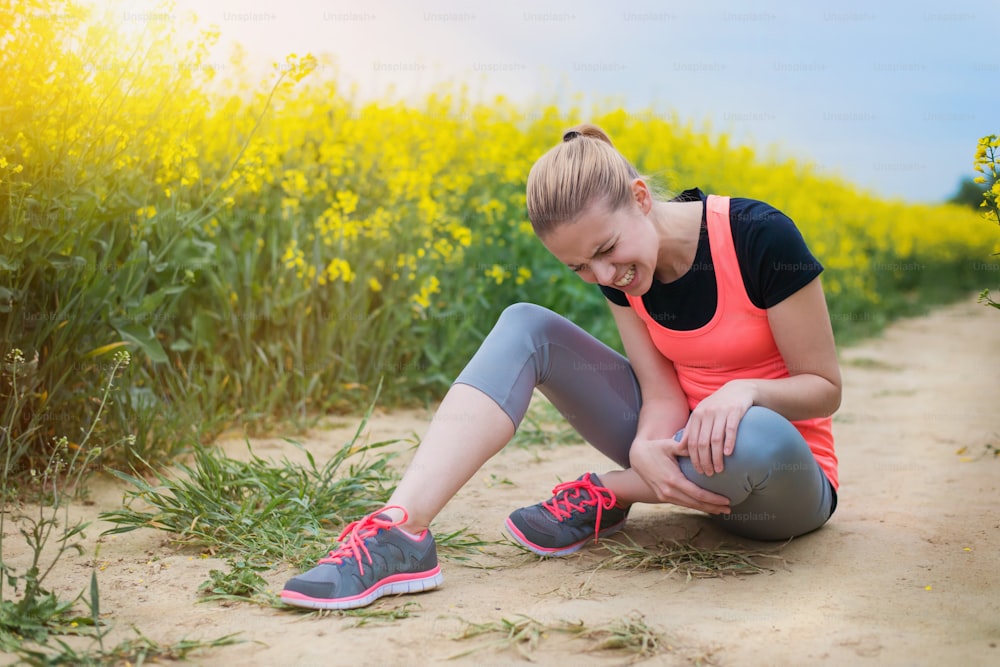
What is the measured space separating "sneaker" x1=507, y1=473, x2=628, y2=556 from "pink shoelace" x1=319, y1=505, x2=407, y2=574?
0.43 meters

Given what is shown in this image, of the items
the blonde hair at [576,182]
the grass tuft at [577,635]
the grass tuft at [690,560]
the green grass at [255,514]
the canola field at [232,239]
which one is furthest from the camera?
the canola field at [232,239]

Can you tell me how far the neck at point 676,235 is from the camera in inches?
85.7

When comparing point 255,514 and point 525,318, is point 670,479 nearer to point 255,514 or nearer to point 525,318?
point 525,318

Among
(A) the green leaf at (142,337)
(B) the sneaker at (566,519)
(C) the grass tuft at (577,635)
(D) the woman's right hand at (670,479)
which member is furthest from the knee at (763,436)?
(A) the green leaf at (142,337)

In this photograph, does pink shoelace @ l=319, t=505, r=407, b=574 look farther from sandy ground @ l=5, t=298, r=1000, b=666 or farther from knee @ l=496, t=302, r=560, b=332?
knee @ l=496, t=302, r=560, b=332

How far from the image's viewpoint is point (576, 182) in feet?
6.55

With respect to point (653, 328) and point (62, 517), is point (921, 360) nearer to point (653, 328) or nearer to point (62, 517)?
point (653, 328)

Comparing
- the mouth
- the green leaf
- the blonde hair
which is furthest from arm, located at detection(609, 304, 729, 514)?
the green leaf

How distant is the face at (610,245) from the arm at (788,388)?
1.04ft

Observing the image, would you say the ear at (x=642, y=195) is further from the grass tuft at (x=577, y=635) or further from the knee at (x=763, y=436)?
the grass tuft at (x=577, y=635)

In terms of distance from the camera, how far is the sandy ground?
1784 millimetres

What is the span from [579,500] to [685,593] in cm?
43

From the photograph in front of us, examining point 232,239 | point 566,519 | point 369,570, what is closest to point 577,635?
point 369,570

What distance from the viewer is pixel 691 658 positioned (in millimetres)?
1739
